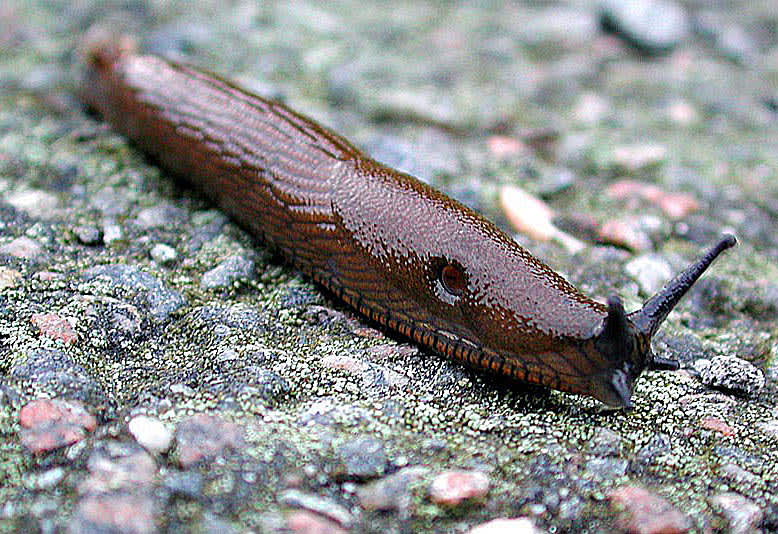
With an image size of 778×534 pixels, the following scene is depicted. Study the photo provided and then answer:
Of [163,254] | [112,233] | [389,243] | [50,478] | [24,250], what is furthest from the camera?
[112,233]

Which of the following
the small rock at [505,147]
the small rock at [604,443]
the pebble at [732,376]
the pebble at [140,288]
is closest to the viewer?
the small rock at [604,443]

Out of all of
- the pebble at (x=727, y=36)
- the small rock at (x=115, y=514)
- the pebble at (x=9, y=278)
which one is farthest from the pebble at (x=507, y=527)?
the pebble at (x=727, y=36)

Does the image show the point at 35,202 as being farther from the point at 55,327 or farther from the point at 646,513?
the point at 646,513

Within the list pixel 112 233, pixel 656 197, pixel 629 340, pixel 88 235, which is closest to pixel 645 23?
pixel 656 197

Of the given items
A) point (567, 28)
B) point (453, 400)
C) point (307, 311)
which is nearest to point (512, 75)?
point (567, 28)

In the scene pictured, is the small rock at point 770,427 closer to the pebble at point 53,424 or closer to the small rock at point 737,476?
the small rock at point 737,476

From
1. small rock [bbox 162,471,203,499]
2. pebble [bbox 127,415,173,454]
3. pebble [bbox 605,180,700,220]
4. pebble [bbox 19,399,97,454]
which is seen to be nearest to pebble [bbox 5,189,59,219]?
pebble [bbox 19,399,97,454]
